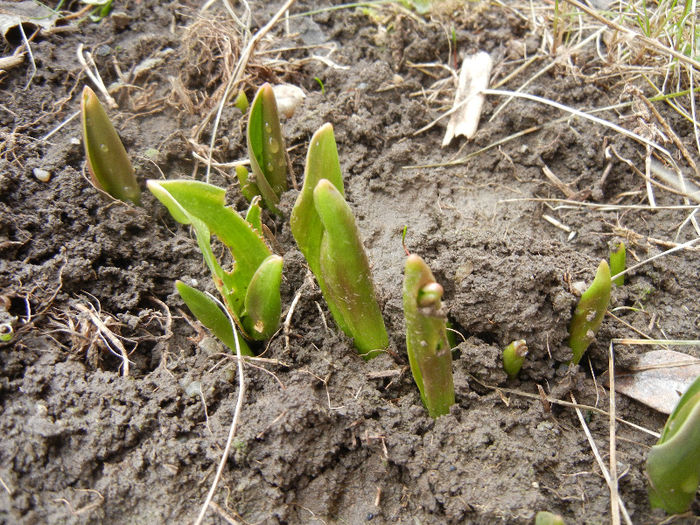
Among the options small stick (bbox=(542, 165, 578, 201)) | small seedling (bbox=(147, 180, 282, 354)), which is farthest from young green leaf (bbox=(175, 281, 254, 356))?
small stick (bbox=(542, 165, 578, 201))

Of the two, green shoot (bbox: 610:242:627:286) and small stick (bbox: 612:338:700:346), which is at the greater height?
green shoot (bbox: 610:242:627:286)

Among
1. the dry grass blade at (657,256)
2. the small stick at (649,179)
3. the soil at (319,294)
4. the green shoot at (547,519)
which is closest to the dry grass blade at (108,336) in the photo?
the soil at (319,294)

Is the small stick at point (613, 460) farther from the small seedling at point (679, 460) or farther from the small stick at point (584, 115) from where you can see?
the small stick at point (584, 115)

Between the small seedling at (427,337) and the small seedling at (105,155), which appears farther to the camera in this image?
the small seedling at (105,155)

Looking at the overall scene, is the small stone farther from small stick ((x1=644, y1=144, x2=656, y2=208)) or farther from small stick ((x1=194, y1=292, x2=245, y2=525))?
small stick ((x1=644, y1=144, x2=656, y2=208))

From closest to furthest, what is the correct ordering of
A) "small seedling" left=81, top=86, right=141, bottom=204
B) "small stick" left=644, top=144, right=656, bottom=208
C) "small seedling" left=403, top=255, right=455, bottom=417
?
"small seedling" left=403, top=255, right=455, bottom=417 < "small seedling" left=81, top=86, right=141, bottom=204 < "small stick" left=644, top=144, right=656, bottom=208

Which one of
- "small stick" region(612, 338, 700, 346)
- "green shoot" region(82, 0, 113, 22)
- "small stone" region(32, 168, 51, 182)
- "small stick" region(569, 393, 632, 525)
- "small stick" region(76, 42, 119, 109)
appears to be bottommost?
"small stick" region(569, 393, 632, 525)

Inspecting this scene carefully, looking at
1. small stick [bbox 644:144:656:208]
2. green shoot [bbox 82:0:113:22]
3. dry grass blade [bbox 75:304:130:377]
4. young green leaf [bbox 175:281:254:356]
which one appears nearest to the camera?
young green leaf [bbox 175:281:254:356]

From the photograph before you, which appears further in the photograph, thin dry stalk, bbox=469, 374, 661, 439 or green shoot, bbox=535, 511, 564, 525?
thin dry stalk, bbox=469, 374, 661, 439
